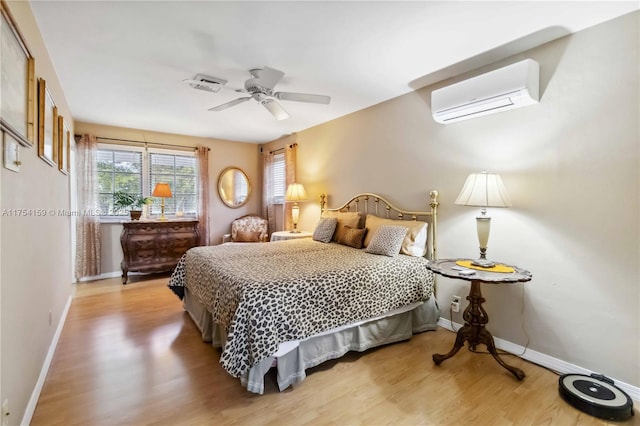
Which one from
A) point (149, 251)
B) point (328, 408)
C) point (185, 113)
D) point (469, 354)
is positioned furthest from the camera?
point (149, 251)

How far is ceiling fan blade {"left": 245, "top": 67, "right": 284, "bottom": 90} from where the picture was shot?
9.02 ft

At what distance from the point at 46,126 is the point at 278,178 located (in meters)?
3.83

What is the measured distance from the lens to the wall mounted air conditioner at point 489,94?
2385mm

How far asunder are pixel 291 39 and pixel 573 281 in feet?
9.00

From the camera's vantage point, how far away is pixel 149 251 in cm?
487

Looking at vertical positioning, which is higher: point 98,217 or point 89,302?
point 98,217

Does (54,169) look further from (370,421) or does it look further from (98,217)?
(370,421)

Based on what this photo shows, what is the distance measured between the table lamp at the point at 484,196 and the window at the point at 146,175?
4.74 m

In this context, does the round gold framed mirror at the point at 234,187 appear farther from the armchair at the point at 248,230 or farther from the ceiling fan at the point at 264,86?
the ceiling fan at the point at 264,86

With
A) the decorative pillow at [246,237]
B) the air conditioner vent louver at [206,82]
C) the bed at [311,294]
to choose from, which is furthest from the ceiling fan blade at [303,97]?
the decorative pillow at [246,237]

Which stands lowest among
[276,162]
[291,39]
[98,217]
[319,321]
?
[319,321]

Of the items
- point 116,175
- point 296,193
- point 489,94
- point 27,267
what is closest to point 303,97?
point 489,94

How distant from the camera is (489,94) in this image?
2.56m

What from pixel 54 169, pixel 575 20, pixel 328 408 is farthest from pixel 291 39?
pixel 328 408
